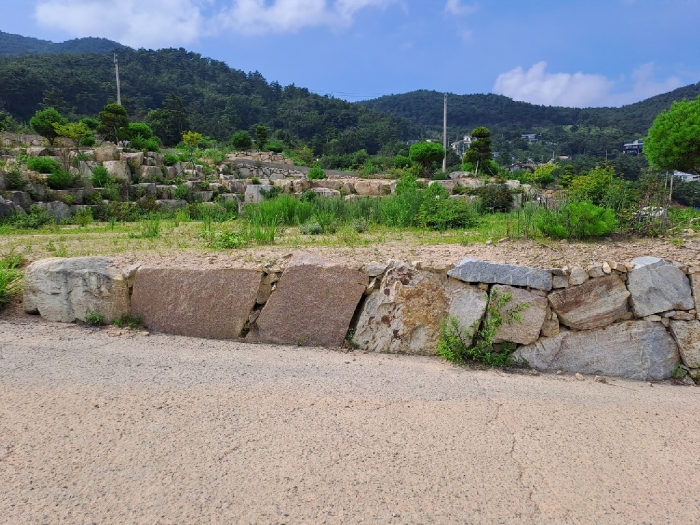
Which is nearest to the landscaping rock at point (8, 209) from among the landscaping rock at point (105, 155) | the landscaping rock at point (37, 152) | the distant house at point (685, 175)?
the landscaping rock at point (105, 155)

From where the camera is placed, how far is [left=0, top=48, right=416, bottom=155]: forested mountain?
131ft

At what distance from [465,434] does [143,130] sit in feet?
76.8

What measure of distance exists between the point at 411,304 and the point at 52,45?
138590 mm

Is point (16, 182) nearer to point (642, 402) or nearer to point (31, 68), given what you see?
point (642, 402)

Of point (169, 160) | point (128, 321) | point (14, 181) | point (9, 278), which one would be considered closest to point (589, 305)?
point (128, 321)

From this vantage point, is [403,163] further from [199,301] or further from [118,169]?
[199,301]

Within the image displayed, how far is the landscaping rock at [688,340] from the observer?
4.00 m

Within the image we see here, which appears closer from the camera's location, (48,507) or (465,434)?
(48,507)

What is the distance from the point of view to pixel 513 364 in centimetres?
397

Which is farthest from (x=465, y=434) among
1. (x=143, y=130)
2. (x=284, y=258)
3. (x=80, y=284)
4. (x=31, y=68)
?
(x=31, y=68)

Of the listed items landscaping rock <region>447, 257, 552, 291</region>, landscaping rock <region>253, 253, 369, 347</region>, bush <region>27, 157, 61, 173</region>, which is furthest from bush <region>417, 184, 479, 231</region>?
bush <region>27, 157, 61, 173</region>

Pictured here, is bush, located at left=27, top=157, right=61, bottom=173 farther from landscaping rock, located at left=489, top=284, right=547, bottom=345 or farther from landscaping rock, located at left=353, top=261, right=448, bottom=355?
landscaping rock, located at left=489, top=284, right=547, bottom=345

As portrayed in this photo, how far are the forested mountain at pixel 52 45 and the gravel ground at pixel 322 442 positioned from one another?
119 m

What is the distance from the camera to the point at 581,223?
16.6ft
